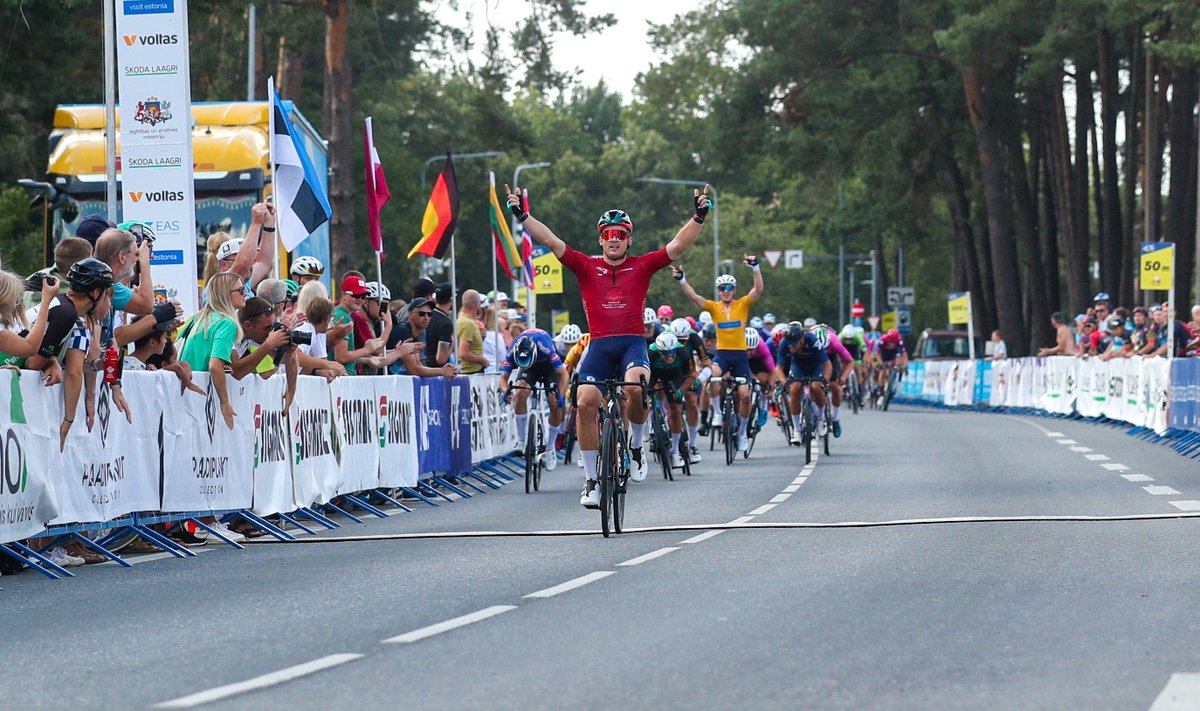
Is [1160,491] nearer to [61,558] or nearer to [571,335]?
[571,335]

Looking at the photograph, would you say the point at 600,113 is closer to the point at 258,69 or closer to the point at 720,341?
the point at 258,69

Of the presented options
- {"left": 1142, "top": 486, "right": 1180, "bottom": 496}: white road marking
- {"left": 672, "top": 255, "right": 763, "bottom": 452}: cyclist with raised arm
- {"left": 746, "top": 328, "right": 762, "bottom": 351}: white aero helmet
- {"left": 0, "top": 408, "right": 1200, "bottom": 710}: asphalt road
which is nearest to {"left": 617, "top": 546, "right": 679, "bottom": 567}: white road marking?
{"left": 0, "top": 408, "right": 1200, "bottom": 710}: asphalt road

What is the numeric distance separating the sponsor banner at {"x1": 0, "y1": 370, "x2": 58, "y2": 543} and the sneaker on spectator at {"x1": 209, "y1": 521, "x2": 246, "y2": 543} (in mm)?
2221

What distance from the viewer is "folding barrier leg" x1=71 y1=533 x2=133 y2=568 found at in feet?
40.8

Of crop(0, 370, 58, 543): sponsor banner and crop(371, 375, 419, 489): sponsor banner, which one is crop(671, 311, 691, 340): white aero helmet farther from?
crop(0, 370, 58, 543): sponsor banner

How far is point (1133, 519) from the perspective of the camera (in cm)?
1447

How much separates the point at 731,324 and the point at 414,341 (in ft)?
21.8

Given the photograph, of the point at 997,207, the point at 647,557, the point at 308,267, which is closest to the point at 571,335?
the point at 308,267

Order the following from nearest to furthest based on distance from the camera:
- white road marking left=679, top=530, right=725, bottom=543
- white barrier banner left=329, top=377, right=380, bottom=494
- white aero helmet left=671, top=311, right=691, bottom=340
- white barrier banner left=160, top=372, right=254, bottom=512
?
white road marking left=679, top=530, right=725, bottom=543, white barrier banner left=160, top=372, right=254, bottom=512, white barrier banner left=329, top=377, right=380, bottom=494, white aero helmet left=671, top=311, right=691, bottom=340

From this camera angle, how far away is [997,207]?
52469 mm

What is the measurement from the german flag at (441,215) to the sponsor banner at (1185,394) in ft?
29.0

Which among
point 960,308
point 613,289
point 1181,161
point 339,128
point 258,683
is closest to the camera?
point 258,683

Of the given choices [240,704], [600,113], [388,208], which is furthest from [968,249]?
[600,113]

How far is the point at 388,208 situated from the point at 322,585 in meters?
50.3
